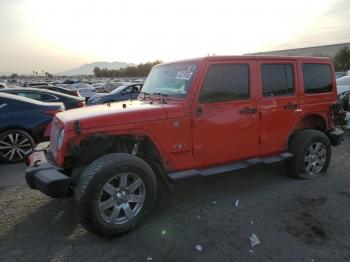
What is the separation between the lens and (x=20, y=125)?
22.5 feet

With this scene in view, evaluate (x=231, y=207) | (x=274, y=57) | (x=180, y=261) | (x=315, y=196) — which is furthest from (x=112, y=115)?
(x=315, y=196)

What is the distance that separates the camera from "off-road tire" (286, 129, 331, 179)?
531 cm

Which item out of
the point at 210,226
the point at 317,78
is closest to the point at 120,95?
the point at 317,78

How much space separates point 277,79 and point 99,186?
312 centimetres

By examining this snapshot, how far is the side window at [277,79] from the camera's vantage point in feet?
16.1

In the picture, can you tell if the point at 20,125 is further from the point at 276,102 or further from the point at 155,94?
the point at 276,102

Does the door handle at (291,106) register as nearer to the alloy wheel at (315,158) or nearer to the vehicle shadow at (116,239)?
the alloy wheel at (315,158)

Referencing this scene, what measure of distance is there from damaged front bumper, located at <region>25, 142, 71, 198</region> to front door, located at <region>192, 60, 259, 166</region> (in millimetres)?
1686

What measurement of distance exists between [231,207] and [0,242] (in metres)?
2.82

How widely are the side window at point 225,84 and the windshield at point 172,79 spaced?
0.75ft

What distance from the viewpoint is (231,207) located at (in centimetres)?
449

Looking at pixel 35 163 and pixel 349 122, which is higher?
pixel 35 163

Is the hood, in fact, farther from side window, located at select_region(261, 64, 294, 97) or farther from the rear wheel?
the rear wheel

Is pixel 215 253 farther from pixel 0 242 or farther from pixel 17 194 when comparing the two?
pixel 17 194
